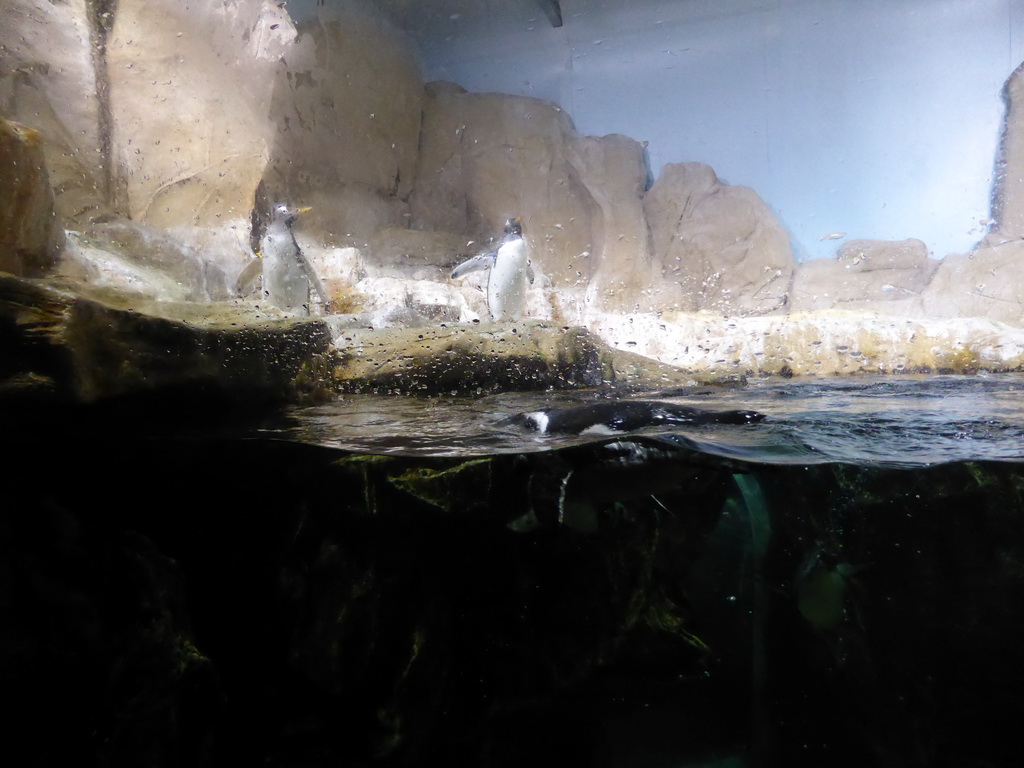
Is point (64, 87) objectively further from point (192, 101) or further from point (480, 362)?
point (480, 362)

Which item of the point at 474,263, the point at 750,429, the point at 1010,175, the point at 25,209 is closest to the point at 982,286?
the point at 1010,175

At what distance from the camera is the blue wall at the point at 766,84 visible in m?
4.73

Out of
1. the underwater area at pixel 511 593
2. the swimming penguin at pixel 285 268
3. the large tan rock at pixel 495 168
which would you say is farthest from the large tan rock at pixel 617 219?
the swimming penguin at pixel 285 268

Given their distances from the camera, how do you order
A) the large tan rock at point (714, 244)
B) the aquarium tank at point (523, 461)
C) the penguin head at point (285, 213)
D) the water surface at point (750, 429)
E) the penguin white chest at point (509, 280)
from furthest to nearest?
the penguin white chest at point (509, 280) → the penguin head at point (285, 213) → the large tan rock at point (714, 244) → the water surface at point (750, 429) → the aquarium tank at point (523, 461)

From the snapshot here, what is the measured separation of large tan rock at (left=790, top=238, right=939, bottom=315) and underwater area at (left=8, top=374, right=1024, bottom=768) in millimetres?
3340

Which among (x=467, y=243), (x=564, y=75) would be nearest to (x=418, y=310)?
(x=467, y=243)

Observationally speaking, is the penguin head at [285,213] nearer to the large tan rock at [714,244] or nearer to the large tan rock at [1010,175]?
the large tan rock at [714,244]

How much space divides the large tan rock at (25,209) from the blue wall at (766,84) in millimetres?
3010

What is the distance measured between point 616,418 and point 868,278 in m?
7.84

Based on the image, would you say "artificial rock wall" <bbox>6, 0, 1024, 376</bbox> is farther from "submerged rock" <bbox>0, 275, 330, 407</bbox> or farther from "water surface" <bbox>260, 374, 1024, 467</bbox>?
"submerged rock" <bbox>0, 275, 330, 407</bbox>

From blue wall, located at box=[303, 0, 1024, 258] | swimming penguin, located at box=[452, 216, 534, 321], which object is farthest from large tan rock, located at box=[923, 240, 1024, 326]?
swimming penguin, located at box=[452, 216, 534, 321]

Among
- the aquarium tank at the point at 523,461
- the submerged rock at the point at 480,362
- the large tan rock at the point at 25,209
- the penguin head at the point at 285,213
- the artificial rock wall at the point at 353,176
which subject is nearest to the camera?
the aquarium tank at the point at 523,461

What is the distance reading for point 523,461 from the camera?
2.69 m

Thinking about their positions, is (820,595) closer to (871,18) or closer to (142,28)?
(871,18)
